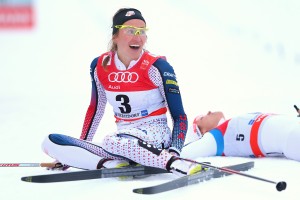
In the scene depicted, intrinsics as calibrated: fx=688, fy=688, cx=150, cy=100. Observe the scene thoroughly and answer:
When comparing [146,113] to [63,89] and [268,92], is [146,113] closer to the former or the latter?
[268,92]

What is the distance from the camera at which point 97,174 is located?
13.2 ft

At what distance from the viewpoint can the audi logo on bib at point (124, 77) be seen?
4359 millimetres

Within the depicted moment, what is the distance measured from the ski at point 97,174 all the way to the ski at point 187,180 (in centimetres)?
33

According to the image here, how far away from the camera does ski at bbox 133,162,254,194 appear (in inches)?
136

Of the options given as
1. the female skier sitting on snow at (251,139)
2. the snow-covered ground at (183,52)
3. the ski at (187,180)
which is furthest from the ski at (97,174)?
the snow-covered ground at (183,52)

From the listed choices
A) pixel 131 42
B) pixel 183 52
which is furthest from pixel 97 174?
pixel 183 52

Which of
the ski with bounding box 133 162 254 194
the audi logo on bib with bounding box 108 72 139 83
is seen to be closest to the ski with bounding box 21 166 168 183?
the ski with bounding box 133 162 254 194

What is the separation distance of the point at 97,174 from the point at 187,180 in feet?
1.94

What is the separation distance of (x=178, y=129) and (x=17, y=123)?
11.5 feet

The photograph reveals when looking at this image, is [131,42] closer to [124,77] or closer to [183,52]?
[124,77]

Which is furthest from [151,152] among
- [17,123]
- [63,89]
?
[63,89]

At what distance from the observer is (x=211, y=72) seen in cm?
1026

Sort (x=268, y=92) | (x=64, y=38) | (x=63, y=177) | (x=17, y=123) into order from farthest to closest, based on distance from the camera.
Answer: (x=64, y=38) → (x=268, y=92) → (x=17, y=123) → (x=63, y=177)
